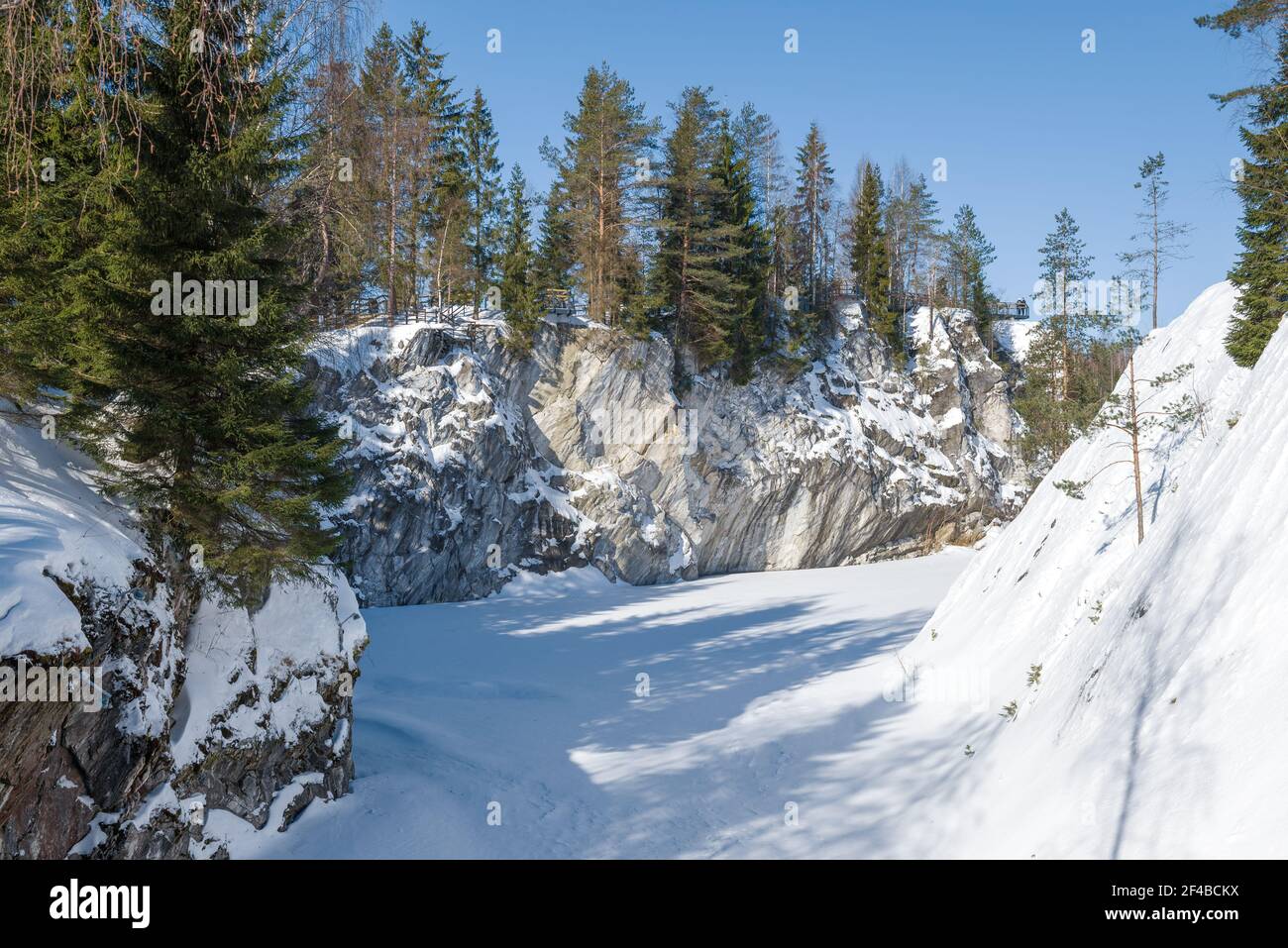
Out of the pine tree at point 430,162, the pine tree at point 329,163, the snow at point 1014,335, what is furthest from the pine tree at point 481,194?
the snow at point 1014,335

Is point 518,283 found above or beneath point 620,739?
above

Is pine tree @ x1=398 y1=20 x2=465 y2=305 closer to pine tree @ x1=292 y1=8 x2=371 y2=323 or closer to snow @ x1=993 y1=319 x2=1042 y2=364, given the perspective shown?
pine tree @ x1=292 y1=8 x2=371 y2=323

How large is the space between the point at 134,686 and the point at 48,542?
1.65 m

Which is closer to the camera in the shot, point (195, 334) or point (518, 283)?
point (195, 334)

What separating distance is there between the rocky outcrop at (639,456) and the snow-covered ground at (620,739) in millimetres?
4236

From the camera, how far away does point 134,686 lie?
718cm

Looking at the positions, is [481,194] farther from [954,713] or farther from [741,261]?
[954,713]

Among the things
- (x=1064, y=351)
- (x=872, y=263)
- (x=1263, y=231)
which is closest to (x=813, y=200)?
(x=872, y=263)

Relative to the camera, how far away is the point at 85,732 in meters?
6.55

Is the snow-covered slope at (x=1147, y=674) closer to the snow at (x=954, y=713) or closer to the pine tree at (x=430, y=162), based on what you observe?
the snow at (x=954, y=713)

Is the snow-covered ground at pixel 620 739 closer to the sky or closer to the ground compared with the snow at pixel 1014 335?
closer to the ground

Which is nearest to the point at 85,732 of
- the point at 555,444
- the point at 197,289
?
the point at 197,289

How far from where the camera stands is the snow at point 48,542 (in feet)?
19.9
